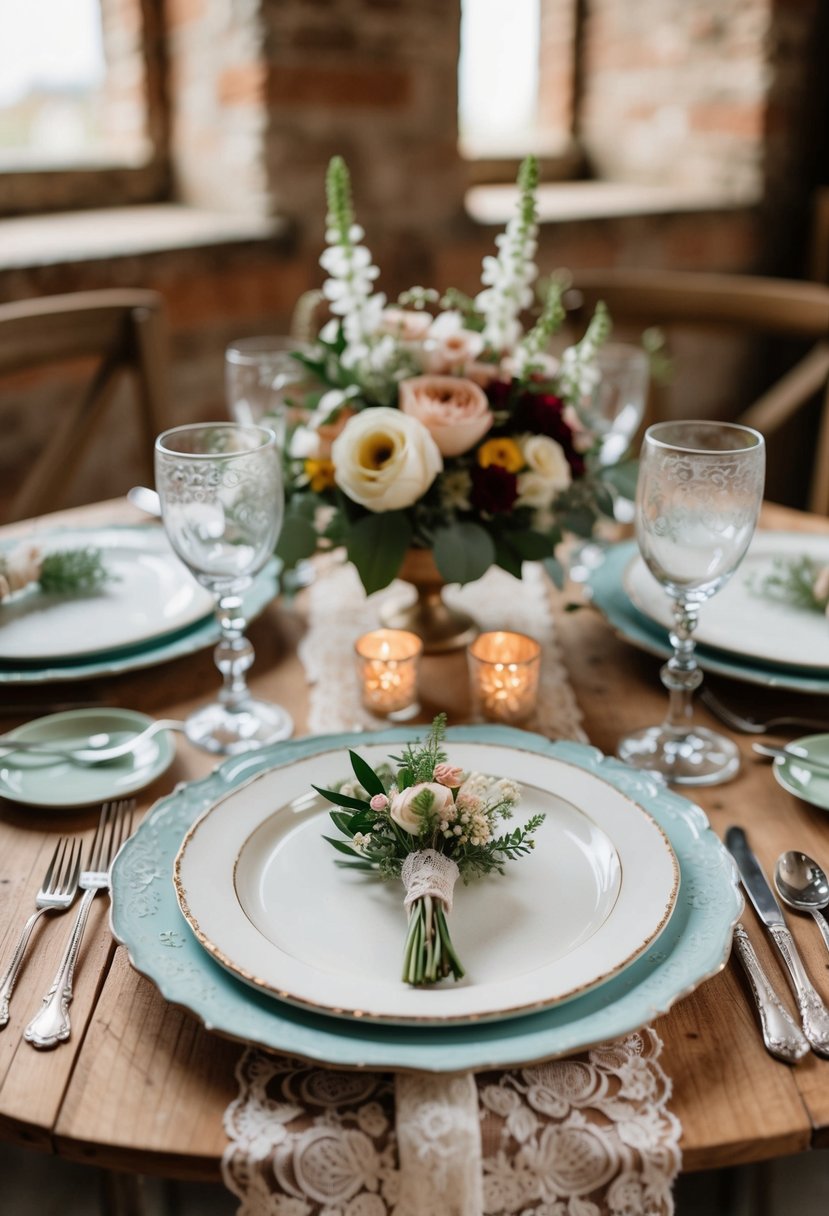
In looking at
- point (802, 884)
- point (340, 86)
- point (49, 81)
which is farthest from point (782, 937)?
point (49, 81)

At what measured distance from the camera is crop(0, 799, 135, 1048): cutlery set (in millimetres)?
598

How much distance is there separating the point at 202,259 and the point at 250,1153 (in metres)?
1.86

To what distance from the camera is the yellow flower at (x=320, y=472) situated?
100 cm

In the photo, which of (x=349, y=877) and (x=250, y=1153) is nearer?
(x=250, y=1153)

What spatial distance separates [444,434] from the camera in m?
0.96

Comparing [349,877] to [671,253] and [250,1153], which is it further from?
[671,253]

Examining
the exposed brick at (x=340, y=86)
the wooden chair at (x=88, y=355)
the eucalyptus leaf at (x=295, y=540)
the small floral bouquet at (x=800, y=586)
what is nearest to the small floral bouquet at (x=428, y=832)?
the eucalyptus leaf at (x=295, y=540)

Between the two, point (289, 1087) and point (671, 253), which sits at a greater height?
point (671, 253)

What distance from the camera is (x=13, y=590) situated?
107cm

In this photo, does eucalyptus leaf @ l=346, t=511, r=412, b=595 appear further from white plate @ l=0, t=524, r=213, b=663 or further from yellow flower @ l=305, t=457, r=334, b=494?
white plate @ l=0, t=524, r=213, b=663

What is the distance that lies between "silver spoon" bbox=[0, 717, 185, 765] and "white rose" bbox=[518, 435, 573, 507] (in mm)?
373

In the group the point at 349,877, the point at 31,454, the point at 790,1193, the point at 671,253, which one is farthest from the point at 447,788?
the point at 671,253

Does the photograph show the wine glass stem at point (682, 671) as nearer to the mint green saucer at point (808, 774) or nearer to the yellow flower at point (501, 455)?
the mint green saucer at point (808, 774)

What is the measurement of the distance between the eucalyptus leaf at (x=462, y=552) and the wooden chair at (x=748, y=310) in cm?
89
